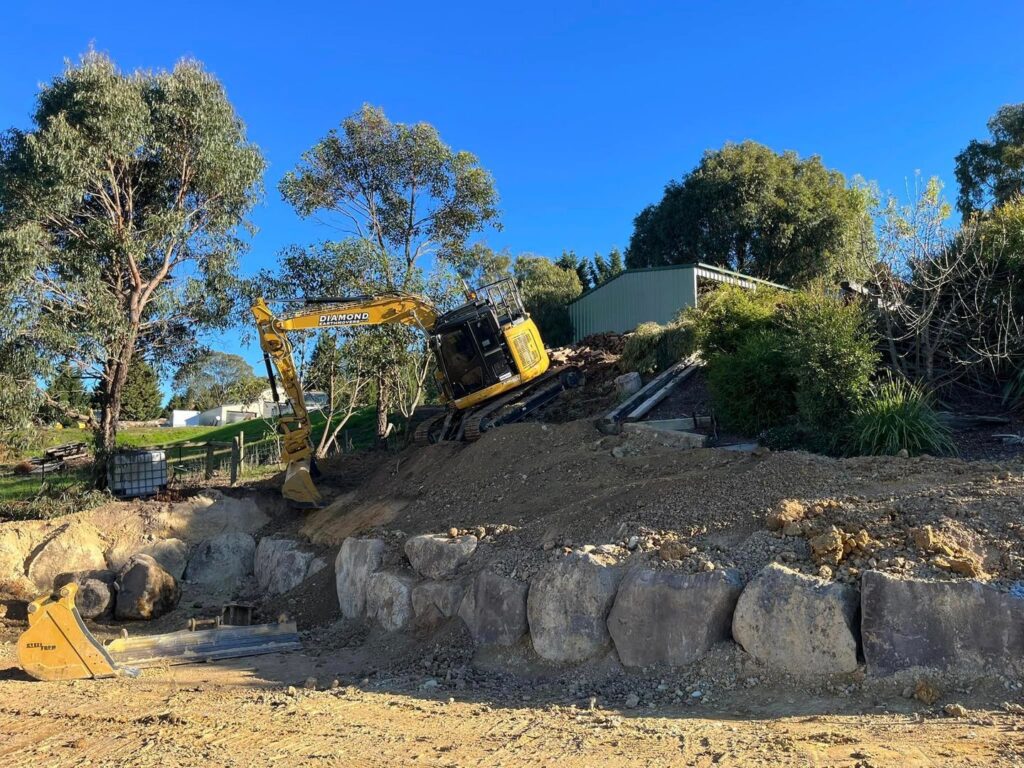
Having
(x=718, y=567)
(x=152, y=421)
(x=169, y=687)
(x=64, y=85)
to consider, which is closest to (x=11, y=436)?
(x=64, y=85)

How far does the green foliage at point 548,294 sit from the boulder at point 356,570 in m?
16.4

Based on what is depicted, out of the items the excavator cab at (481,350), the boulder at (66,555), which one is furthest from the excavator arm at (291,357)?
the boulder at (66,555)

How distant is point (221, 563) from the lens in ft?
42.2

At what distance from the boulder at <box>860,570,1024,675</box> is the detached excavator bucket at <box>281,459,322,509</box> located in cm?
951

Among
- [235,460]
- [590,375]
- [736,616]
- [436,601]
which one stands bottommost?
[436,601]

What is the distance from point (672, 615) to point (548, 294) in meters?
27.2

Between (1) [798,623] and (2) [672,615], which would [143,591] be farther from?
(1) [798,623]

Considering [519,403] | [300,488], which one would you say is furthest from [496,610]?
[519,403]

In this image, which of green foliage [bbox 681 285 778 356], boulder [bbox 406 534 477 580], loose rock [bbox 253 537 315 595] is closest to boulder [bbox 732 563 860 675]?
boulder [bbox 406 534 477 580]

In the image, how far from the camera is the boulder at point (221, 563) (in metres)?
12.7

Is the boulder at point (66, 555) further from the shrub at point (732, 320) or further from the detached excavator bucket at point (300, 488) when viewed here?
the shrub at point (732, 320)

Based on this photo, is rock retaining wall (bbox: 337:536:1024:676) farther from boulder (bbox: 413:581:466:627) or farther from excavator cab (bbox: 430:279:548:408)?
excavator cab (bbox: 430:279:548:408)

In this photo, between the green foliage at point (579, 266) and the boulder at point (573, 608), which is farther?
the green foliage at point (579, 266)

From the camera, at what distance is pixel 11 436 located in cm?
1317
